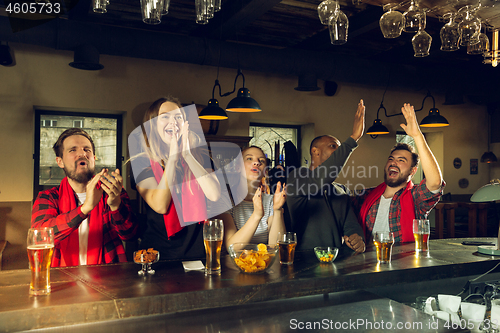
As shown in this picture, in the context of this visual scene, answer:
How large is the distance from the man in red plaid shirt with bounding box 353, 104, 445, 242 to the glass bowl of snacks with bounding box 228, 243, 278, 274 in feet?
4.72

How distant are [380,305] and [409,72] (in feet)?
14.7

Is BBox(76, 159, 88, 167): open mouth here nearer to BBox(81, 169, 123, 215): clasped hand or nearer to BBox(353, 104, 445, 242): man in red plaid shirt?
BBox(81, 169, 123, 215): clasped hand

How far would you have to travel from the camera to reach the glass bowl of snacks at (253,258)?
4.46ft

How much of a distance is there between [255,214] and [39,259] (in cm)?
82

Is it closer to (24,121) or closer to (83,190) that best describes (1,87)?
(24,121)

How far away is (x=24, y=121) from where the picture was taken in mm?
4367

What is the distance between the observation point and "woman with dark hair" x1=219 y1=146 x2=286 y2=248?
175 cm

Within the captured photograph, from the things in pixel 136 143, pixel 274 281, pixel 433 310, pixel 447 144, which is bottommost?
pixel 433 310

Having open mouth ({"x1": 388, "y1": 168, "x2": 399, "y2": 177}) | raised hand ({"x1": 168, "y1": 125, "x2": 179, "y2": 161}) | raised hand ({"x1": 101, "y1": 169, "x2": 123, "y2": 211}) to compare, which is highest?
raised hand ({"x1": 168, "y1": 125, "x2": 179, "y2": 161})

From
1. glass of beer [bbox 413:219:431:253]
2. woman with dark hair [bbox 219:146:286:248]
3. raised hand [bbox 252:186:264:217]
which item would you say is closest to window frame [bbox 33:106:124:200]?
woman with dark hair [bbox 219:146:286:248]

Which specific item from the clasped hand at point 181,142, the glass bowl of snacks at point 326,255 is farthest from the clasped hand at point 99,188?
the glass bowl of snacks at point 326,255

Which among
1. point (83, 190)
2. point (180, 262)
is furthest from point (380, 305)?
point (83, 190)

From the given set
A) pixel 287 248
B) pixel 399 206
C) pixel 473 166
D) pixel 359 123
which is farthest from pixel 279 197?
pixel 473 166

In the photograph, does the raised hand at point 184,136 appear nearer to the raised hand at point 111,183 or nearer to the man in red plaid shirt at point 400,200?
the raised hand at point 111,183
